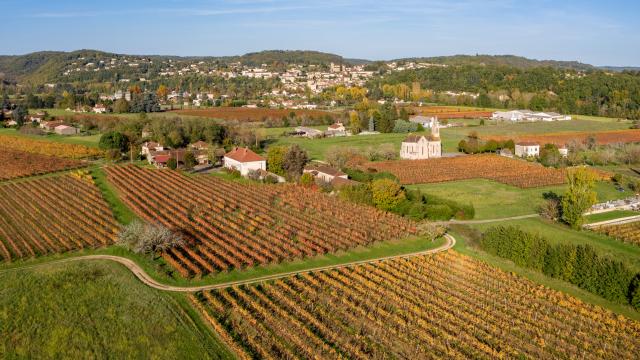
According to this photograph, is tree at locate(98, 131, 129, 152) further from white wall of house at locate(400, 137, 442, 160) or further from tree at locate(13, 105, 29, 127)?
tree at locate(13, 105, 29, 127)

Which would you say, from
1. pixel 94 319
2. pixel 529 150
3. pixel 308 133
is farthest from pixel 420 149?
pixel 94 319

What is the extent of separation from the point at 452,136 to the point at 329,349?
65931 mm

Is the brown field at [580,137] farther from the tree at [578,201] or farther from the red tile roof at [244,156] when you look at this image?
the red tile roof at [244,156]

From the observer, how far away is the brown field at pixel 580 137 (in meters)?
71.3

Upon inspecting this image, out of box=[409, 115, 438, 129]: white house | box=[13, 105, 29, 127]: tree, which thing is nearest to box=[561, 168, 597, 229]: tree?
box=[409, 115, 438, 129]: white house

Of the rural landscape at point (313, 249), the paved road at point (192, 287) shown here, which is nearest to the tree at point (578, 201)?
the rural landscape at point (313, 249)

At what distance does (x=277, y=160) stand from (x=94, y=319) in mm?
29994

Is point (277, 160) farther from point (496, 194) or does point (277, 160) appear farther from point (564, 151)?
point (564, 151)

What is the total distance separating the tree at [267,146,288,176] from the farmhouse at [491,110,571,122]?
63854 mm

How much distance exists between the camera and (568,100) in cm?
11275

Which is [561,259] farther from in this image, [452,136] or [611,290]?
[452,136]

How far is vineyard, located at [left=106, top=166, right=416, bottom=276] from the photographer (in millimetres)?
28172

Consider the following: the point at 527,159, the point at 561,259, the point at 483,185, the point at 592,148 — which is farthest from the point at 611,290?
the point at 592,148

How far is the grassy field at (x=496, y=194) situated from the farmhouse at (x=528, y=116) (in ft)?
182
